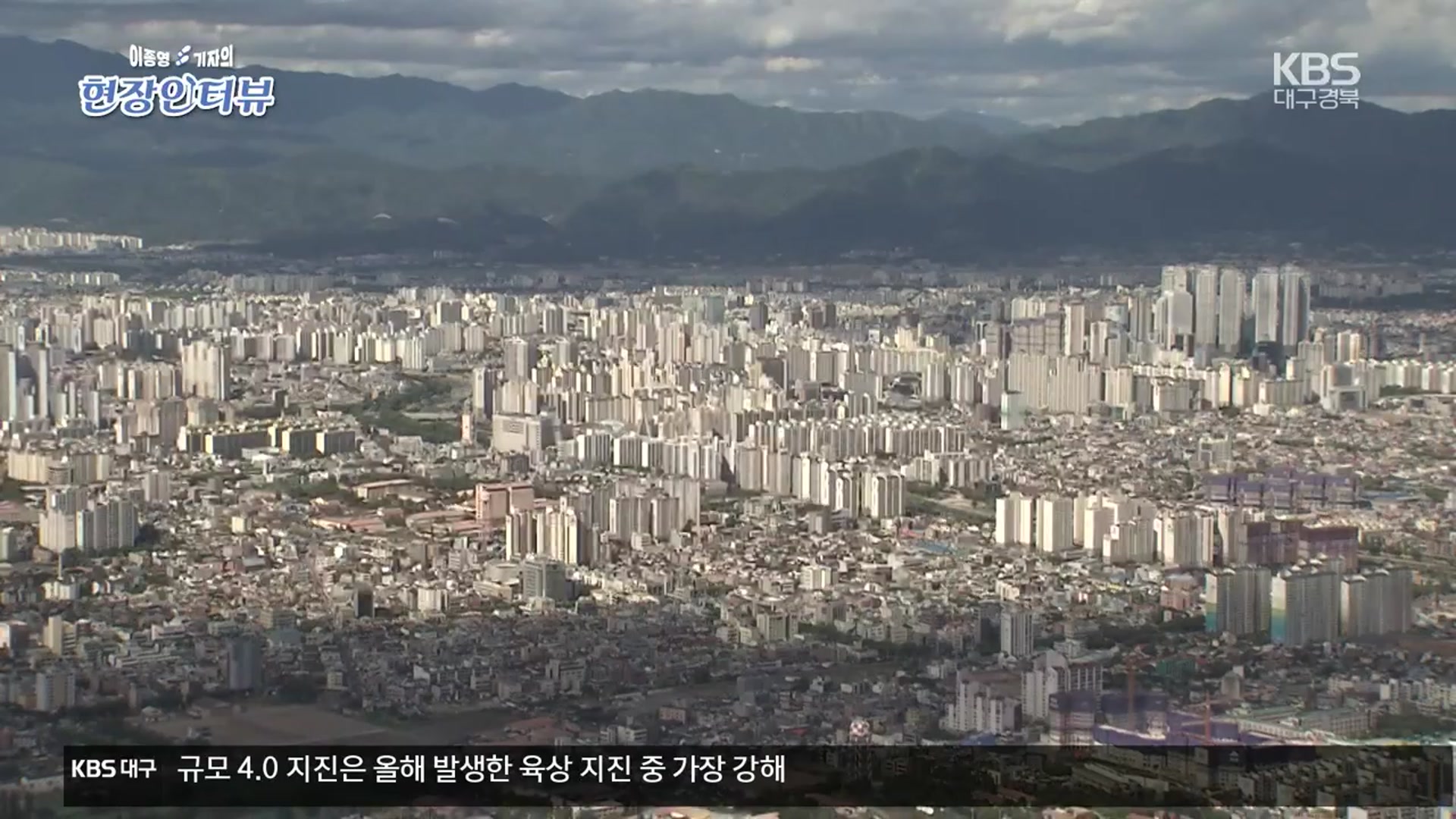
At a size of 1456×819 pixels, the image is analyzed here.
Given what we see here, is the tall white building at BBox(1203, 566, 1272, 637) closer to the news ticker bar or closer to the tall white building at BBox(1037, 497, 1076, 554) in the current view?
the tall white building at BBox(1037, 497, 1076, 554)

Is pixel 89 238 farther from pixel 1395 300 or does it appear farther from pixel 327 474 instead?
pixel 1395 300

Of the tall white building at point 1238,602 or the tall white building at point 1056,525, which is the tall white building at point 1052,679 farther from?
the tall white building at point 1056,525

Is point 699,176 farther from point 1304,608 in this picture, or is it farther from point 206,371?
point 1304,608

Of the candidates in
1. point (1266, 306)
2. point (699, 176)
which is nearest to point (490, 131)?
point (699, 176)

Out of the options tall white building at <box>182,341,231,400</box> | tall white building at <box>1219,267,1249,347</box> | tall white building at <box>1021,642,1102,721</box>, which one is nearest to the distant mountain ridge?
tall white building at <box>182,341,231,400</box>

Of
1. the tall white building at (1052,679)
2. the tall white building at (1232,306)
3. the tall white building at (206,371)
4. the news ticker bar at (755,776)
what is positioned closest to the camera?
the news ticker bar at (755,776)

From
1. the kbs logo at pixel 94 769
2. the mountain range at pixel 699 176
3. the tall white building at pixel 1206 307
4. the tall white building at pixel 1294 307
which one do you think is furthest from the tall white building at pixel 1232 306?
the kbs logo at pixel 94 769
